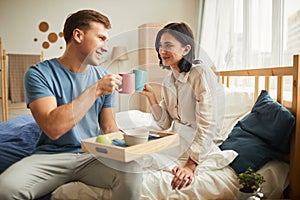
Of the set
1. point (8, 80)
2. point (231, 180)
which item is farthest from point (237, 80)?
point (8, 80)

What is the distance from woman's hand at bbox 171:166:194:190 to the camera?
1.16 metres

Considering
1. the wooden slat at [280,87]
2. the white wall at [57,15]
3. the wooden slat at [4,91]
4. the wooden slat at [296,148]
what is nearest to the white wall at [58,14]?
the white wall at [57,15]

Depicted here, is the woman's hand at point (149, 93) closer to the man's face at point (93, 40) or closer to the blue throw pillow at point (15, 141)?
the man's face at point (93, 40)

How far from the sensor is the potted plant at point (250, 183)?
118cm

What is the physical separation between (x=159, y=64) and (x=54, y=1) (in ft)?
12.5

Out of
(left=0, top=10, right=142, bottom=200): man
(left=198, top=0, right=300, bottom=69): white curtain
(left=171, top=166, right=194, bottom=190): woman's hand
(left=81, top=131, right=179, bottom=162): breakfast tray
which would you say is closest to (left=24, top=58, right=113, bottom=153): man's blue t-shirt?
(left=0, top=10, right=142, bottom=200): man

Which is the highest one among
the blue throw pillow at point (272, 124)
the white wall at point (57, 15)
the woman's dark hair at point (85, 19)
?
the white wall at point (57, 15)

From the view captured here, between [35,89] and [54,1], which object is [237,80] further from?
[54,1]

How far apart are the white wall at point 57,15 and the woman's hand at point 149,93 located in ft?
10.4

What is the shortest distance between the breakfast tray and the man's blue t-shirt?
10 centimetres

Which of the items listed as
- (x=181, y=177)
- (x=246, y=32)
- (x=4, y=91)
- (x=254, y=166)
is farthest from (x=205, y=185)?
(x=4, y=91)

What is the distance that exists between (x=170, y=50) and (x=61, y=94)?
1.70 feet

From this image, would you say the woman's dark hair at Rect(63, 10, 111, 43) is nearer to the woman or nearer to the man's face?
the man's face

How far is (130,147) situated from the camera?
0.76 meters
